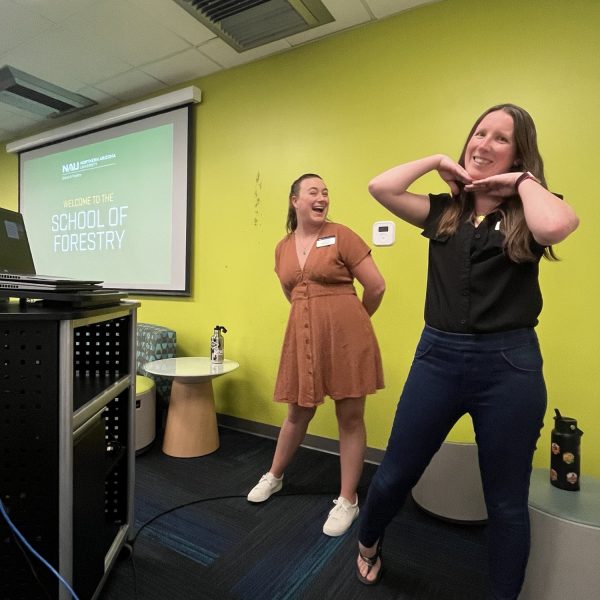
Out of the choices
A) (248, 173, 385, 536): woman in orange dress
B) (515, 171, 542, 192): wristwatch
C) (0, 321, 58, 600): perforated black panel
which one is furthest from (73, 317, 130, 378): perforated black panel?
(515, 171, 542, 192): wristwatch

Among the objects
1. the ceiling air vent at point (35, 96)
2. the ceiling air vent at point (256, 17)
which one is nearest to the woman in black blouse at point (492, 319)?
the ceiling air vent at point (256, 17)

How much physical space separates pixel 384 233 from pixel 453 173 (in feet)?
3.62

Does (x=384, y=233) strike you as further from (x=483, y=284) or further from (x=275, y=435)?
(x=275, y=435)

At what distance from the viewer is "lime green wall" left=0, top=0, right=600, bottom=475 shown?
5.63 ft

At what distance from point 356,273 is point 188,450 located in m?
1.44

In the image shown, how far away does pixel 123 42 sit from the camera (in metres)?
2.37

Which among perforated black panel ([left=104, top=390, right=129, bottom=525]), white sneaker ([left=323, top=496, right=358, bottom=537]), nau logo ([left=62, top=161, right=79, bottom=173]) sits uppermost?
nau logo ([left=62, top=161, right=79, bottom=173])

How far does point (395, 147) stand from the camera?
6.87 ft

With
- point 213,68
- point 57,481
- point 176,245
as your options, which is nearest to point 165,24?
point 213,68

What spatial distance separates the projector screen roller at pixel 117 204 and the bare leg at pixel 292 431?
148cm

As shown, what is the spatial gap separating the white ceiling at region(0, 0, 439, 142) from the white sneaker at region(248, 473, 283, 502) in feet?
8.00

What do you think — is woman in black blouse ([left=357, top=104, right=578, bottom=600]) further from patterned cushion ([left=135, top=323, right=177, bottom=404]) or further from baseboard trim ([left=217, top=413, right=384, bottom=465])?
patterned cushion ([left=135, top=323, right=177, bottom=404])

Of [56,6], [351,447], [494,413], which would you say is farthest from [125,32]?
[494,413]

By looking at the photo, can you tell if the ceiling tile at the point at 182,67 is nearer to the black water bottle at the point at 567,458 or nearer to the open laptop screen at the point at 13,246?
the open laptop screen at the point at 13,246
